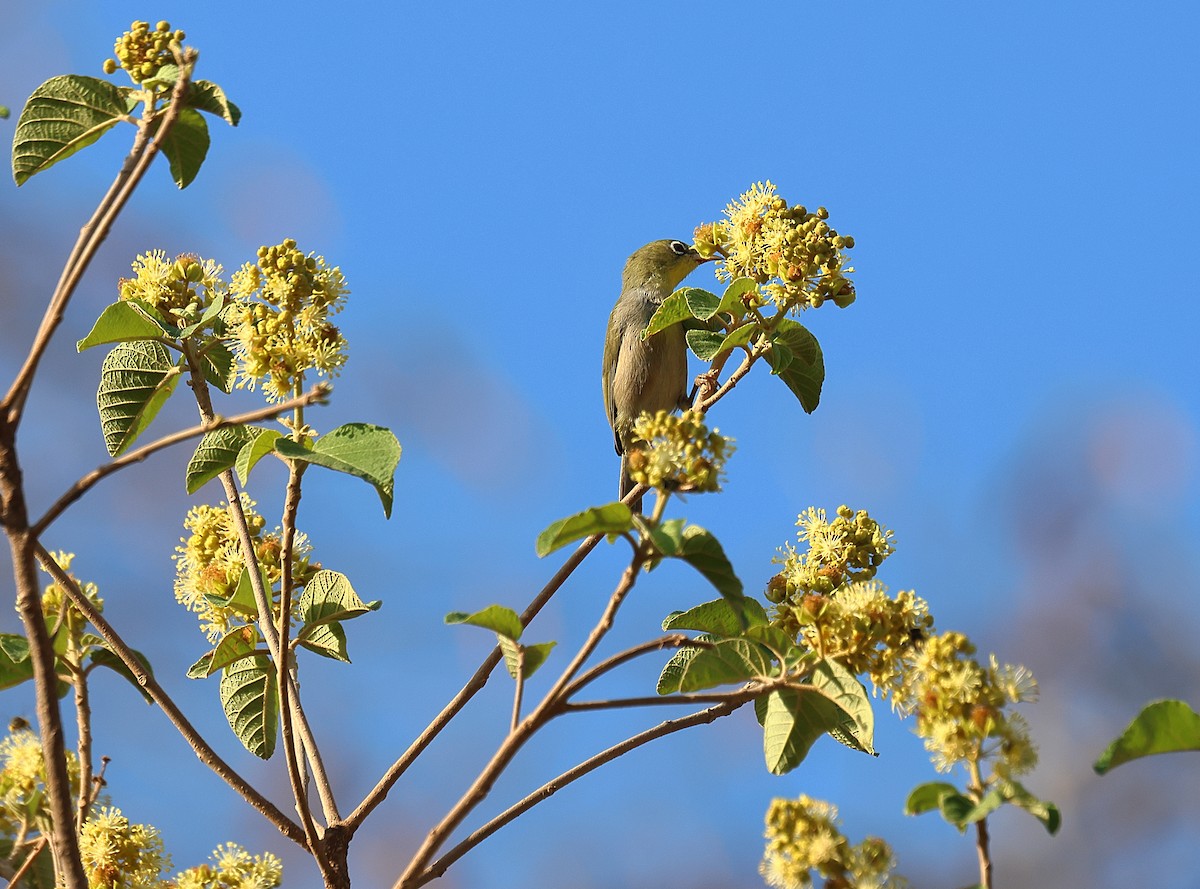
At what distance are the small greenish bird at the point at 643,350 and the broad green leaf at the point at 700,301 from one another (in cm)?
352

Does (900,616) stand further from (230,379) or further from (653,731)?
(230,379)

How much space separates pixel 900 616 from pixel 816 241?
104 cm

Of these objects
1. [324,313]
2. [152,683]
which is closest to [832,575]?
[324,313]

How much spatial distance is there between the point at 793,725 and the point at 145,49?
169 centimetres

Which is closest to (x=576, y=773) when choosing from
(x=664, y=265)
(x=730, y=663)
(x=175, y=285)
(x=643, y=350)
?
(x=730, y=663)

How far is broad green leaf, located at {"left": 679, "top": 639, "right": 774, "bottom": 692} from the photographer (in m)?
2.27

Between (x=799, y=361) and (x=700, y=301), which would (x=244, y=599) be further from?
(x=799, y=361)

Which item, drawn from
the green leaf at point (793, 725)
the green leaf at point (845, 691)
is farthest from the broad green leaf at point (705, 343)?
the green leaf at point (845, 691)

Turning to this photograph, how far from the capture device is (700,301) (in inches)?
115

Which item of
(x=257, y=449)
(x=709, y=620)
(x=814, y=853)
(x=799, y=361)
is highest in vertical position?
(x=799, y=361)

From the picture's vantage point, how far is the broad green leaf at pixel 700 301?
114 inches

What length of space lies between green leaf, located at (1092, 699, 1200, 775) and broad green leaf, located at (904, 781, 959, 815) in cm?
31

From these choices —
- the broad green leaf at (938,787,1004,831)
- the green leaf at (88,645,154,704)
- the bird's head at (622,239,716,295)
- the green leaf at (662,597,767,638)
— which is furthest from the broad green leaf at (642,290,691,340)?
the bird's head at (622,239,716,295)

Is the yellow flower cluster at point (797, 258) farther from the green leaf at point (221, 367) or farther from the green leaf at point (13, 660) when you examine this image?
the green leaf at point (13, 660)
